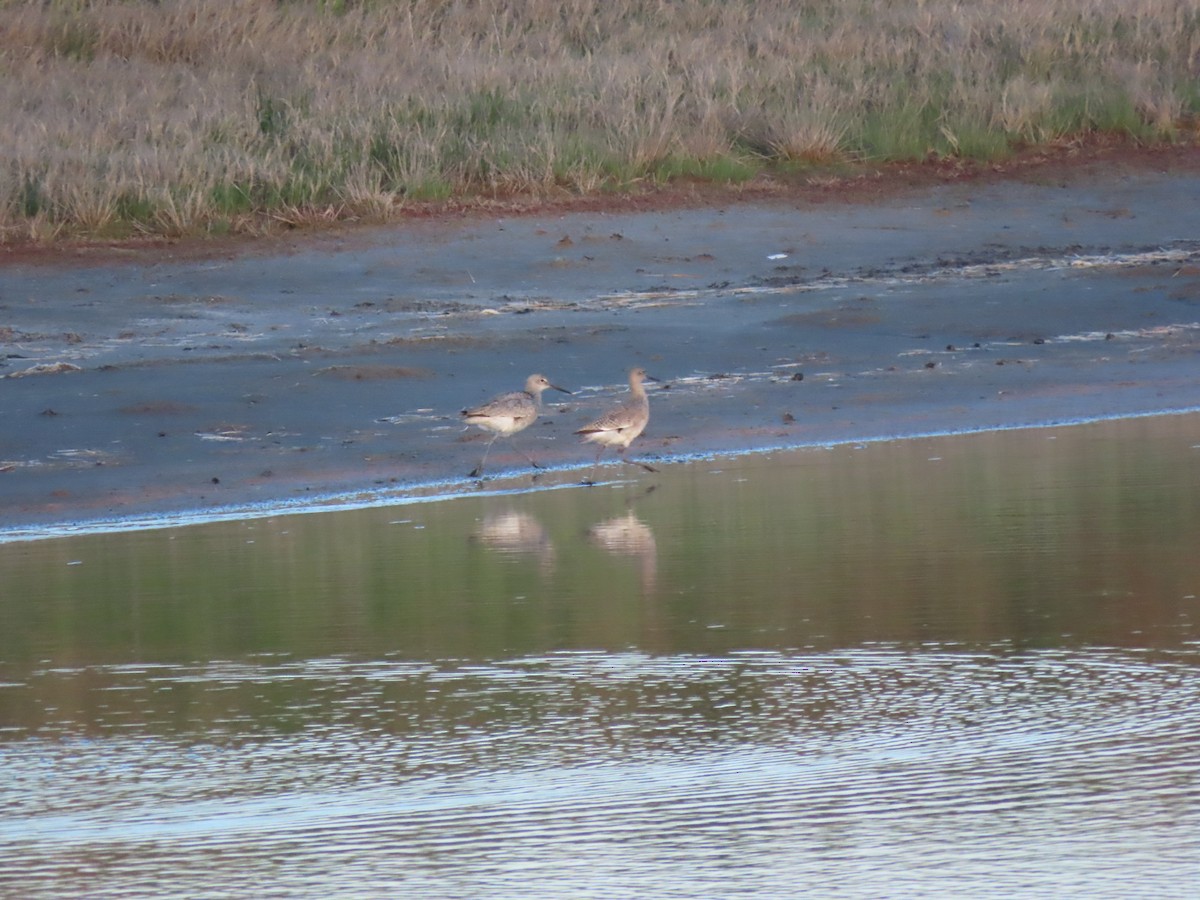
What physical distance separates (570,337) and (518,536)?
5.11 metres

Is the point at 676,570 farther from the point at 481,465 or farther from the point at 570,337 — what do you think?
the point at 570,337

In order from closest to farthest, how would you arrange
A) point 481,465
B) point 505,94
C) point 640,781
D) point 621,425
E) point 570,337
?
point 640,781
point 621,425
point 481,465
point 570,337
point 505,94

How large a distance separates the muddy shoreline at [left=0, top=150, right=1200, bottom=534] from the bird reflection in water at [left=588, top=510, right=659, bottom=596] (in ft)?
4.91

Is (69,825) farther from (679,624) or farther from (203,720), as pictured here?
(679,624)

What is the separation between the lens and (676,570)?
8.27m

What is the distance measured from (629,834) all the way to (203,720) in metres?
1.64

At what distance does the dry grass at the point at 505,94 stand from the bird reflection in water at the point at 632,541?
779 cm

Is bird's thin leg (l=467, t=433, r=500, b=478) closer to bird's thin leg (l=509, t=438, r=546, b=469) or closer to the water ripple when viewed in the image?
bird's thin leg (l=509, t=438, r=546, b=469)

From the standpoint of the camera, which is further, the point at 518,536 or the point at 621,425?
the point at 621,425

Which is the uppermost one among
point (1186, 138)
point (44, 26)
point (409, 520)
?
point (44, 26)

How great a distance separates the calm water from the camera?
4.79 metres

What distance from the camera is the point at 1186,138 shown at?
20.6 meters

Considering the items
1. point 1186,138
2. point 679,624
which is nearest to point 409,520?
point 679,624

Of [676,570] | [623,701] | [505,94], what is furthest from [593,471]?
[505,94]
